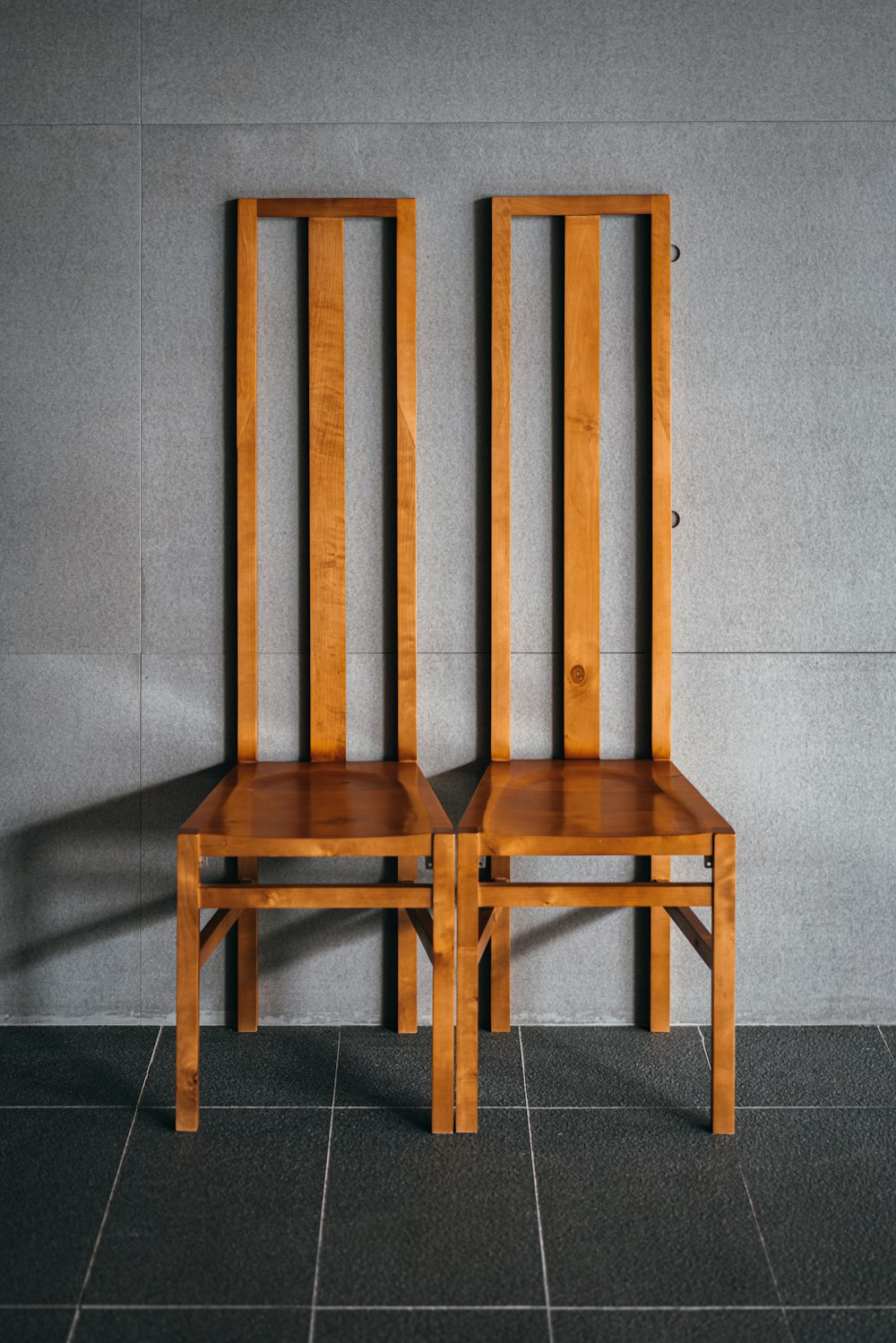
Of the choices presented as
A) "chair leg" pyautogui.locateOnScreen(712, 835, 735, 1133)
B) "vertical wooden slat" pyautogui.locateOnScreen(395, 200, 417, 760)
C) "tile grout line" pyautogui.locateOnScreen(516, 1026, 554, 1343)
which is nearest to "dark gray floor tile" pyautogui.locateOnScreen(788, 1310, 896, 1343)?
"tile grout line" pyautogui.locateOnScreen(516, 1026, 554, 1343)

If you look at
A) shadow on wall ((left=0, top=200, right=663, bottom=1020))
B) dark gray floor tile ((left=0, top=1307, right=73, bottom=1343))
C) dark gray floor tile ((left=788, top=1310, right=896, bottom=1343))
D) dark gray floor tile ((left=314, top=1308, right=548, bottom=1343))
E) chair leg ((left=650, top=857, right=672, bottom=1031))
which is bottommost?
dark gray floor tile ((left=788, top=1310, right=896, bottom=1343))

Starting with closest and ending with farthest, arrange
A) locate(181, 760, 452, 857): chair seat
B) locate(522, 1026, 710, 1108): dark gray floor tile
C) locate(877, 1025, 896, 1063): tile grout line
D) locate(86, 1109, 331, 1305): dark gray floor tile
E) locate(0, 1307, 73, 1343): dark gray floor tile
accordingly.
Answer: locate(0, 1307, 73, 1343): dark gray floor tile → locate(86, 1109, 331, 1305): dark gray floor tile → locate(181, 760, 452, 857): chair seat → locate(522, 1026, 710, 1108): dark gray floor tile → locate(877, 1025, 896, 1063): tile grout line

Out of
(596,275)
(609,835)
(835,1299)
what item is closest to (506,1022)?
(609,835)

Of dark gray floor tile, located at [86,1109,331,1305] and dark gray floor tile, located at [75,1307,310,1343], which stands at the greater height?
dark gray floor tile, located at [86,1109,331,1305]

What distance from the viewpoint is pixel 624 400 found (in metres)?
2.67

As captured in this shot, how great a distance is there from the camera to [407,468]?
2633 millimetres

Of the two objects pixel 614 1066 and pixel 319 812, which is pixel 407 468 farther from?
pixel 614 1066

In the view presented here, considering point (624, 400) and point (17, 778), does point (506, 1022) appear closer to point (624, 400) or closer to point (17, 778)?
point (17, 778)

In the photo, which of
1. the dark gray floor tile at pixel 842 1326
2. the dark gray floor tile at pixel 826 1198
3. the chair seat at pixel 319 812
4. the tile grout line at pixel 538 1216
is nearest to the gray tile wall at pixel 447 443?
the chair seat at pixel 319 812

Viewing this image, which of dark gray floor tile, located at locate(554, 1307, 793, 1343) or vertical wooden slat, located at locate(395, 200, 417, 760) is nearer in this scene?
dark gray floor tile, located at locate(554, 1307, 793, 1343)

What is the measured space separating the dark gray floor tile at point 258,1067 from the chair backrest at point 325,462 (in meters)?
0.63

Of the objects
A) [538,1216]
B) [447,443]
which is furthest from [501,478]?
[538,1216]

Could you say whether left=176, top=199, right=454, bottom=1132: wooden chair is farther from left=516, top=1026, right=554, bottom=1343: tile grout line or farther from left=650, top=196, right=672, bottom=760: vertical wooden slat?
left=650, top=196, right=672, bottom=760: vertical wooden slat

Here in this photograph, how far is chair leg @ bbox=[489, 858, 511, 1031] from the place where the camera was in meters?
2.66
